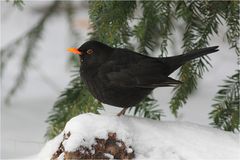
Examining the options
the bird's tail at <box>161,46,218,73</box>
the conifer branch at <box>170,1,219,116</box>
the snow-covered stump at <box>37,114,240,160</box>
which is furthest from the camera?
the conifer branch at <box>170,1,219,116</box>

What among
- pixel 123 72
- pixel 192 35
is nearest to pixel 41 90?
pixel 123 72

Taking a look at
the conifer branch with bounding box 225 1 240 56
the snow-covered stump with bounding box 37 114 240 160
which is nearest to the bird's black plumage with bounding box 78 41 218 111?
the conifer branch with bounding box 225 1 240 56

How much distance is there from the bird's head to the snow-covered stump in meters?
0.71

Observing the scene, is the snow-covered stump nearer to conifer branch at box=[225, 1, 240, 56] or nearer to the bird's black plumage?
the bird's black plumage

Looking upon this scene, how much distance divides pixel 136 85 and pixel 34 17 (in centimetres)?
536

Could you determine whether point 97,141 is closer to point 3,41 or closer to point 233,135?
point 233,135

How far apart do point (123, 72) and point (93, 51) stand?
0.85 feet

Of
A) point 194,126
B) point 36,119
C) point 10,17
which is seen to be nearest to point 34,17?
point 10,17

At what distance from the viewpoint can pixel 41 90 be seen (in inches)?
261

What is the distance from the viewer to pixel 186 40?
3.58m

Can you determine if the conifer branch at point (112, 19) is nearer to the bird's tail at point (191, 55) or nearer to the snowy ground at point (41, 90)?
the bird's tail at point (191, 55)

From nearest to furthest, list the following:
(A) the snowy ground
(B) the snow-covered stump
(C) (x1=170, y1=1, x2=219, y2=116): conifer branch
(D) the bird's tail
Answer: (B) the snow-covered stump
(D) the bird's tail
(C) (x1=170, y1=1, x2=219, y2=116): conifer branch
(A) the snowy ground

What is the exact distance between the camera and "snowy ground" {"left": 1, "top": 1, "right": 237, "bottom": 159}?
5.08 metres

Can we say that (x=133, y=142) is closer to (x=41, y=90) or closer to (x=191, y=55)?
(x=191, y=55)
